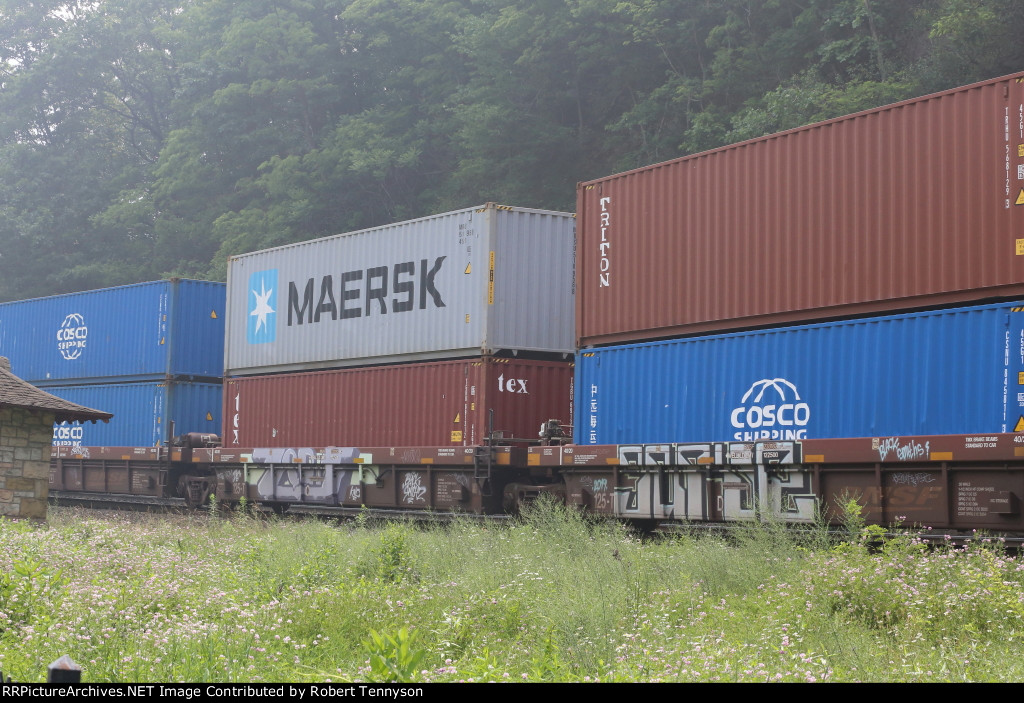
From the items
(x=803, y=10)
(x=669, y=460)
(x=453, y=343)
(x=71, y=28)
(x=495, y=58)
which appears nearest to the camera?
(x=669, y=460)

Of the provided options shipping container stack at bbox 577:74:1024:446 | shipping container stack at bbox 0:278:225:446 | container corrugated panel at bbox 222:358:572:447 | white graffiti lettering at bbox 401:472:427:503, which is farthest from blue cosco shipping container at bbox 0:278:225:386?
shipping container stack at bbox 577:74:1024:446

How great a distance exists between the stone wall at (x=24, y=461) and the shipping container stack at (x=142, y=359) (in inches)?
203

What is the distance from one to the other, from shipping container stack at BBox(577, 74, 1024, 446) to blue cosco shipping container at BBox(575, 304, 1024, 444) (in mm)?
18

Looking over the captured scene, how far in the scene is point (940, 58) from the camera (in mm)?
30750

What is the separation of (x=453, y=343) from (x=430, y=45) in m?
33.7

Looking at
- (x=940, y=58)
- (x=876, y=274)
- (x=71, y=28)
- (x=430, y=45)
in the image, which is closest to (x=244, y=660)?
(x=876, y=274)

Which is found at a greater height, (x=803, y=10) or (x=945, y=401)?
(x=803, y=10)

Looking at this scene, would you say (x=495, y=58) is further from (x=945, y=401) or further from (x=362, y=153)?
(x=945, y=401)

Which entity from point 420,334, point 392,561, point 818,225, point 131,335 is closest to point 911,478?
point 818,225

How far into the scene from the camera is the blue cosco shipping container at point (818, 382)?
11.1 m

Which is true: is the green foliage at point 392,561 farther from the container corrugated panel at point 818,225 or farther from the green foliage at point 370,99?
the green foliage at point 370,99

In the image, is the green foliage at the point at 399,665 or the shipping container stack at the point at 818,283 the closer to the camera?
the green foliage at the point at 399,665

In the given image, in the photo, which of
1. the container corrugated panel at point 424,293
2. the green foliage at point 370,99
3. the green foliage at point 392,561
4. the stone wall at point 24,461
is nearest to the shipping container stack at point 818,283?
the container corrugated panel at point 424,293

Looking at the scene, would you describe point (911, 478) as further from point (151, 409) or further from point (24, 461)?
point (151, 409)
